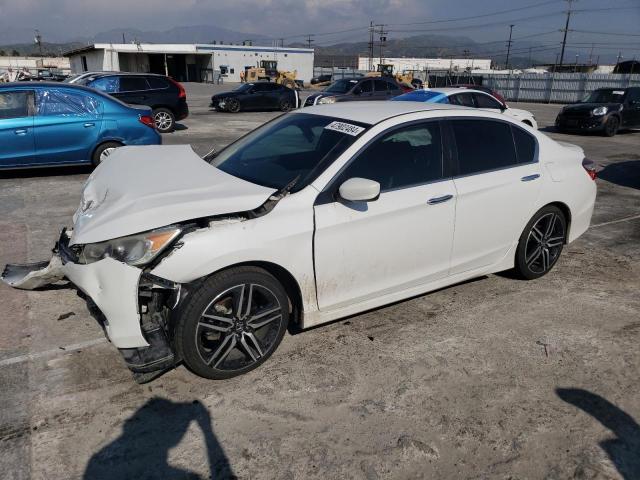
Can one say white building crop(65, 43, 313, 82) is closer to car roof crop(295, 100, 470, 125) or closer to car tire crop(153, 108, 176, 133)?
car tire crop(153, 108, 176, 133)

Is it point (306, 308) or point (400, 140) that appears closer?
point (306, 308)

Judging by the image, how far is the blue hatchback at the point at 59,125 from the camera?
780 centimetres

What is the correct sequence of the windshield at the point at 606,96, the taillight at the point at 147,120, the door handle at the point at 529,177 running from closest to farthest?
the door handle at the point at 529,177 < the taillight at the point at 147,120 < the windshield at the point at 606,96

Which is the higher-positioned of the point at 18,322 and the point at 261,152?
the point at 261,152

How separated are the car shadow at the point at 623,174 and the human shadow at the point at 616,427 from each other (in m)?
7.30

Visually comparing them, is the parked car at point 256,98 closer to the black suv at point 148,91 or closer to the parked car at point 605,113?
the black suv at point 148,91

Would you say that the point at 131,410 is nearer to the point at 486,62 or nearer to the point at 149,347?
the point at 149,347

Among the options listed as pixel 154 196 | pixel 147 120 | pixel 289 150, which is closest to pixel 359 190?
pixel 289 150

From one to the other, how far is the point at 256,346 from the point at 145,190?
4.11 feet

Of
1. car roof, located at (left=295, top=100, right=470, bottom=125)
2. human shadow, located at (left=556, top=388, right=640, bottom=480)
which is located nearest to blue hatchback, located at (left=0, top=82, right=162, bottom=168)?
car roof, located at (left=295, top=100, right=470, bottom=125)

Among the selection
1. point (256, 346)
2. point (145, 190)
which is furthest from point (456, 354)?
point (145, 190)

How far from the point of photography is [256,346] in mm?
3250

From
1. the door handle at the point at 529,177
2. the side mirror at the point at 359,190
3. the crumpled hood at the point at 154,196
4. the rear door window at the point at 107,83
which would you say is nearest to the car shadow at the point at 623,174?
the door handle at the point at 529,177

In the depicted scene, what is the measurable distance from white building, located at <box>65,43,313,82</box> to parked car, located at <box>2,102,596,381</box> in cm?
5972
